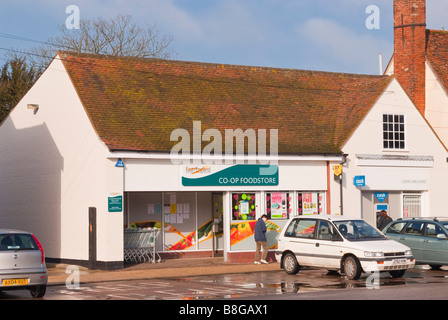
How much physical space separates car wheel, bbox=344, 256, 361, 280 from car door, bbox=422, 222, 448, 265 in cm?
392

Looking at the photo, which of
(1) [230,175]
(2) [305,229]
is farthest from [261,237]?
(2) [305,229]

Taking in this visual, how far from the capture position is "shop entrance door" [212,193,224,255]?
2838cm

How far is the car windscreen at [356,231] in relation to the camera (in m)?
19.6

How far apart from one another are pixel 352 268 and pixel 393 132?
12.1 m

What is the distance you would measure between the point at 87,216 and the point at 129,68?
688 cm

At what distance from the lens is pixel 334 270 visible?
20.5 meters

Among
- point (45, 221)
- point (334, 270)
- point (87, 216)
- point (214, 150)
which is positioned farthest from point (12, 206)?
point (334, 270)

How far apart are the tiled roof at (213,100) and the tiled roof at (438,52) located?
10.5ft

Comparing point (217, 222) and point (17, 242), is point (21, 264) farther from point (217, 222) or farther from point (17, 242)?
point (217, 222)

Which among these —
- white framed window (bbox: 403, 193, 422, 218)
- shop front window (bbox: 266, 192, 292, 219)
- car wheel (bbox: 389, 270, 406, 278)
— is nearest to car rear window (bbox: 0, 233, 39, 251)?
car wheel (bbox: 389, 270, 406, 278)

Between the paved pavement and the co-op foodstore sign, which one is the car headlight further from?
the co-op foodstore sign

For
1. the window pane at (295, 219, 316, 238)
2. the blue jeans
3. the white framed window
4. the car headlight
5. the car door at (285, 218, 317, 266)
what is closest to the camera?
the car headlight

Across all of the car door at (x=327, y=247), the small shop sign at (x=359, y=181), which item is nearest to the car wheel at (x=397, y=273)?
the car door at (x=327, y=247)
